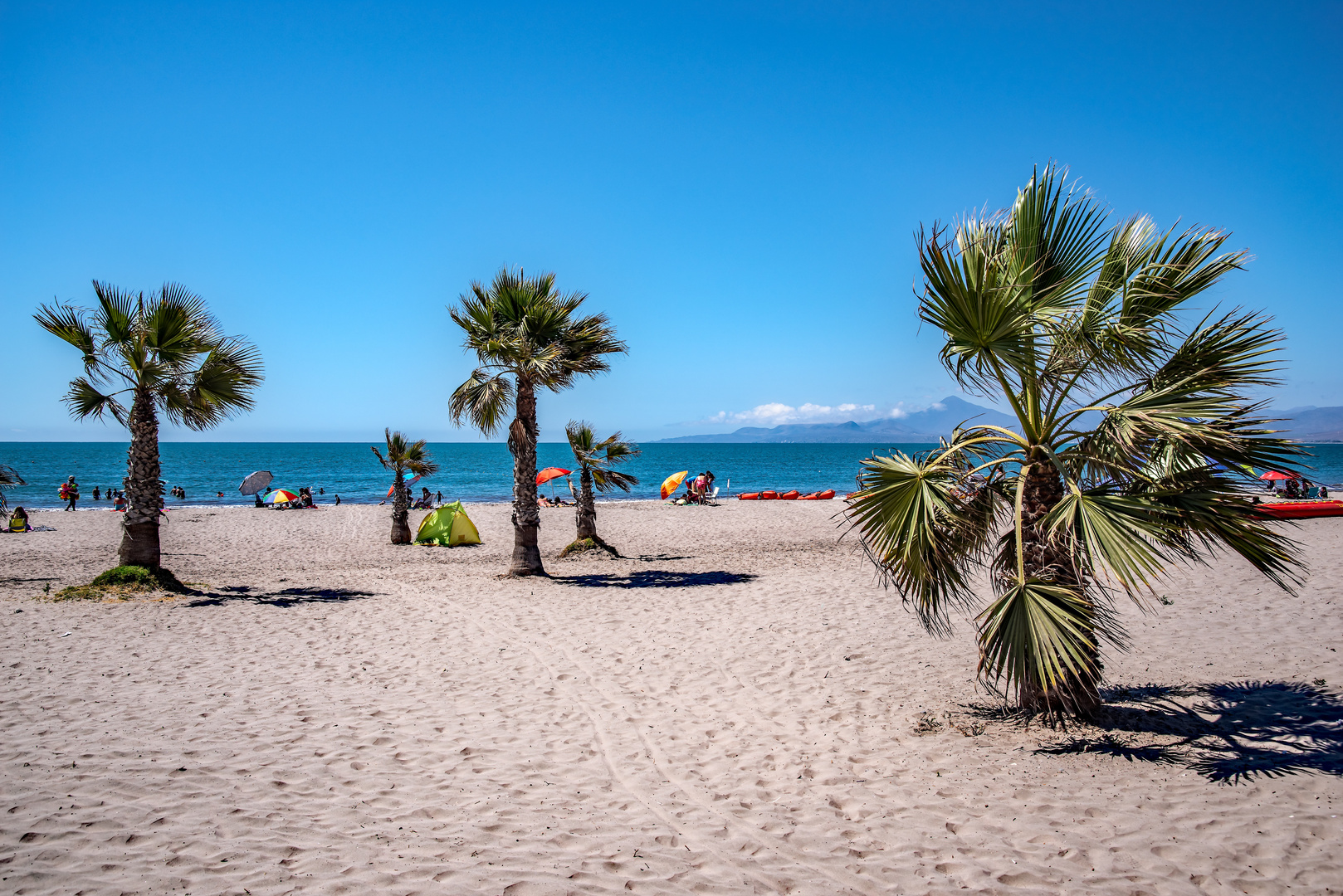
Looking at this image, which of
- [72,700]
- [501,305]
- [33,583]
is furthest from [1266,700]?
[33,583]

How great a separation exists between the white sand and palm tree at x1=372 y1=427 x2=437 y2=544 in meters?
9.25

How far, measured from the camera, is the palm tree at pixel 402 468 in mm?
20312

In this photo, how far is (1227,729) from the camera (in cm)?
608

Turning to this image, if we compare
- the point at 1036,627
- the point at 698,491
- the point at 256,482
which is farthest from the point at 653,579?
the point at 256,482

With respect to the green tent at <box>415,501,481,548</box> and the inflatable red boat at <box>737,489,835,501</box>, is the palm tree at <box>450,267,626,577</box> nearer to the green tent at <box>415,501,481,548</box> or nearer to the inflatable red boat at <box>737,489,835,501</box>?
the green tent at <box>415,501,481,548</box>

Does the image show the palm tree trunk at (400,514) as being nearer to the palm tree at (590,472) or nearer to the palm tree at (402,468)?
the palm tree at (402,468)

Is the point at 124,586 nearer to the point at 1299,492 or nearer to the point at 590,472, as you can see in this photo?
the point at 590,472

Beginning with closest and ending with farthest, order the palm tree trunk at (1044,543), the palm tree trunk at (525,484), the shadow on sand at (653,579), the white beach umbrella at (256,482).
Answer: the palm tree trunk at (1044,543) → the shadow on sand at (653,579) → the palm tree trunk at (525,484) → the white beach umbrella at (256,482)

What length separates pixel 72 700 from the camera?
6.60 metres

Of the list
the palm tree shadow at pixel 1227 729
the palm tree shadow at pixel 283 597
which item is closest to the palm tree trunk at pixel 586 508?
the palm tree shadow at pixel 283 597

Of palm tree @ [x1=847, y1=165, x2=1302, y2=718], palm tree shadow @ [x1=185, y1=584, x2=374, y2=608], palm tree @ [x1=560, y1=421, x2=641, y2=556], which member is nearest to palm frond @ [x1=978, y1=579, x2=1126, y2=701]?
palm tree @ [x1=847, y1=165, x2=1302, y2=718]

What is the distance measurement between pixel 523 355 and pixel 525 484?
104 inches

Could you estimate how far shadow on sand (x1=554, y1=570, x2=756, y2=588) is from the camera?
1335cm

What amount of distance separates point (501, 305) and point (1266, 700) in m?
12.5
